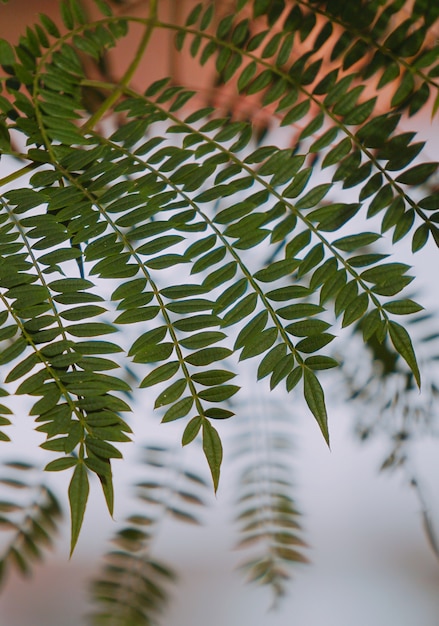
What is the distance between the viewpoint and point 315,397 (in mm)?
358

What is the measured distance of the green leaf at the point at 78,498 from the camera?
35 centimetres

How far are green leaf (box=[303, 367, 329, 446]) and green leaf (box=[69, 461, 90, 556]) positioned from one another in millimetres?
139

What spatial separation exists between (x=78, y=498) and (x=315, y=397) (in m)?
0.15

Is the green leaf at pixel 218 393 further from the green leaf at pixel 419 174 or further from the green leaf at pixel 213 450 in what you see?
the green leaf at pixel 419 174

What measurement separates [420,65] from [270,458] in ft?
1.82

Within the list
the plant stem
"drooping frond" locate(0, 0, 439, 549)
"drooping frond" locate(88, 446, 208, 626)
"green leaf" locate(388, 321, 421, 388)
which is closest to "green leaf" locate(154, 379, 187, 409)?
"drooping frond" locate(0, 0, 439, 549)

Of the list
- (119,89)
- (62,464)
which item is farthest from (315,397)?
(119,89)

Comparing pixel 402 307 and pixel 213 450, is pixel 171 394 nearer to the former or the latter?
pixel 213 450

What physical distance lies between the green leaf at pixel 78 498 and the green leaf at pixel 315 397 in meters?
0.14

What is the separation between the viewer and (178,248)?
3.24 ft

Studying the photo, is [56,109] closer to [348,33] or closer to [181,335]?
[348,33]

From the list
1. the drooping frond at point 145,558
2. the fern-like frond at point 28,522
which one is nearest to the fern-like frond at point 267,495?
the drooping frond at point 145,558

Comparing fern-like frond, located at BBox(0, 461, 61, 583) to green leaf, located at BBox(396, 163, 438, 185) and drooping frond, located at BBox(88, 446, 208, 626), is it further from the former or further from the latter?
green leaf, located at BBox(396, 163, 438, 185)

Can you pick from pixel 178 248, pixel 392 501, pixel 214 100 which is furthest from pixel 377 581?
pixel 214 100
